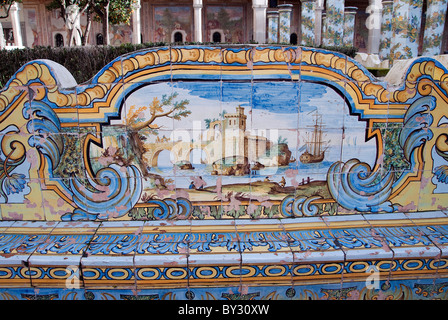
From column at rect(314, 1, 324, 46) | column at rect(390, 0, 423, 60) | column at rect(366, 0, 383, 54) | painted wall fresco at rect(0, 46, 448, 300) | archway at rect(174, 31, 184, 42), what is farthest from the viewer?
archway at rect(174, 31, 184, 42)

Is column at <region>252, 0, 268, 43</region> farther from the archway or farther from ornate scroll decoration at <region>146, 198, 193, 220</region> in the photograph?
ornate scroll decoration at <region>146, 198, 193, 220</region>

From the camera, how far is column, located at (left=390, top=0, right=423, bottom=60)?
14.5 m

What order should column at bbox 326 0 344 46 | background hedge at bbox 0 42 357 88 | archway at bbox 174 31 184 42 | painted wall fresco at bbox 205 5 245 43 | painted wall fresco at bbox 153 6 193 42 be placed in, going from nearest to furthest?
background hedge at bbox 0 42 357 88 < column at bbox 326 0 344 46 < painted wall fresco at bbox 153 6 193 42 < painted wall fresco at bbox 205 5 245 43 < archway at bbox 174 31 184 42

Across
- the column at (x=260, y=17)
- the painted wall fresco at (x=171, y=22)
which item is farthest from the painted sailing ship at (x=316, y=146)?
the painted wall fresco at (x=171, y=22)

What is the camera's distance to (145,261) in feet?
7.43

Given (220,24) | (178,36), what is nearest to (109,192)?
(178,36)

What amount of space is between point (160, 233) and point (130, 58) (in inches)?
51.5

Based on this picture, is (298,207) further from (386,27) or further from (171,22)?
(171,22)

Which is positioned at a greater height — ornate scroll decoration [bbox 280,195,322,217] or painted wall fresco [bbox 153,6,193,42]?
painted wall fresco [bbox 153,6,193,42]

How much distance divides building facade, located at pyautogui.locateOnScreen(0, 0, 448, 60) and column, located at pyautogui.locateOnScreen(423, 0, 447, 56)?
9.87 feet

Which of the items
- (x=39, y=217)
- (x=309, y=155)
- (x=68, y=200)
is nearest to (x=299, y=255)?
(x=309, y=155)

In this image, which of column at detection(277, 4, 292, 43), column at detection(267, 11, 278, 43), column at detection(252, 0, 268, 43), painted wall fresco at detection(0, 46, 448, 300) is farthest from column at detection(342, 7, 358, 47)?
painted wall fresco at detection(0, 46, 448, 300)

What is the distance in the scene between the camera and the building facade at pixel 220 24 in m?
19.8

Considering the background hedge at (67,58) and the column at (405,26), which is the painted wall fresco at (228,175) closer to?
the background hedge at (67,58)
